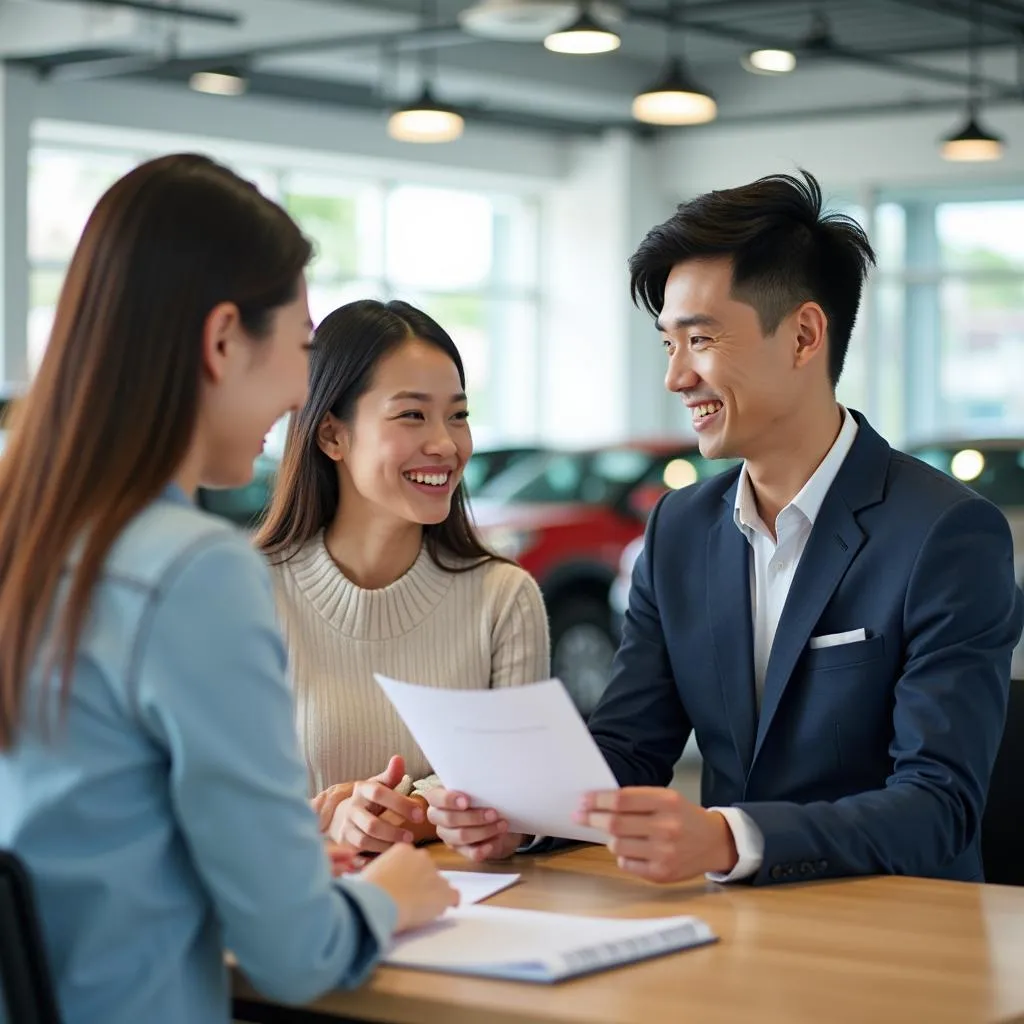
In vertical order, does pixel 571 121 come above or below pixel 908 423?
above

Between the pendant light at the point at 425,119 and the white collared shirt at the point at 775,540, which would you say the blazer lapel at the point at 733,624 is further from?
the pendant light at the point at 425,119

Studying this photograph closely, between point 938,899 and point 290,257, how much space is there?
1.09 m

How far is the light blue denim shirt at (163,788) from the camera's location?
163 cm

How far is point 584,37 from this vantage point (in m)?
7.76

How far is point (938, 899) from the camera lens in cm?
220

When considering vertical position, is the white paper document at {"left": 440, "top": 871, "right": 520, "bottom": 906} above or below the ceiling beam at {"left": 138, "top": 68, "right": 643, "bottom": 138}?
below

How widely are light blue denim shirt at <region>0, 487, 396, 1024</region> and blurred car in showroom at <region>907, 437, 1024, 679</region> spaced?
23.6ft

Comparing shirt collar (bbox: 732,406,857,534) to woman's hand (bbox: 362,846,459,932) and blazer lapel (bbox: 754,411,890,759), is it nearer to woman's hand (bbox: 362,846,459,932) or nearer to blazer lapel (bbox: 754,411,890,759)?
blazer lapel (bbox: 754,411,890,759)

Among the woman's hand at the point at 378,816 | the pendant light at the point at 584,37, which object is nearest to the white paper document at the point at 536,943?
the woman's hand at the point at 378,816

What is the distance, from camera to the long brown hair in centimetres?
165

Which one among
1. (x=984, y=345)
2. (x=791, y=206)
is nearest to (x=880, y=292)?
(x=984, y=345)

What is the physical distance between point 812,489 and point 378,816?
0.81 m

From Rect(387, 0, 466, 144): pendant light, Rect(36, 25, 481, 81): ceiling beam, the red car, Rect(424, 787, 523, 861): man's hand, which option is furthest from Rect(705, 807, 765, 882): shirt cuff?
Rect(36, 25, 481, 81): ceiling beam

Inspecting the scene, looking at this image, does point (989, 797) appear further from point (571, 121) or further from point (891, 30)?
point (571, 121)
